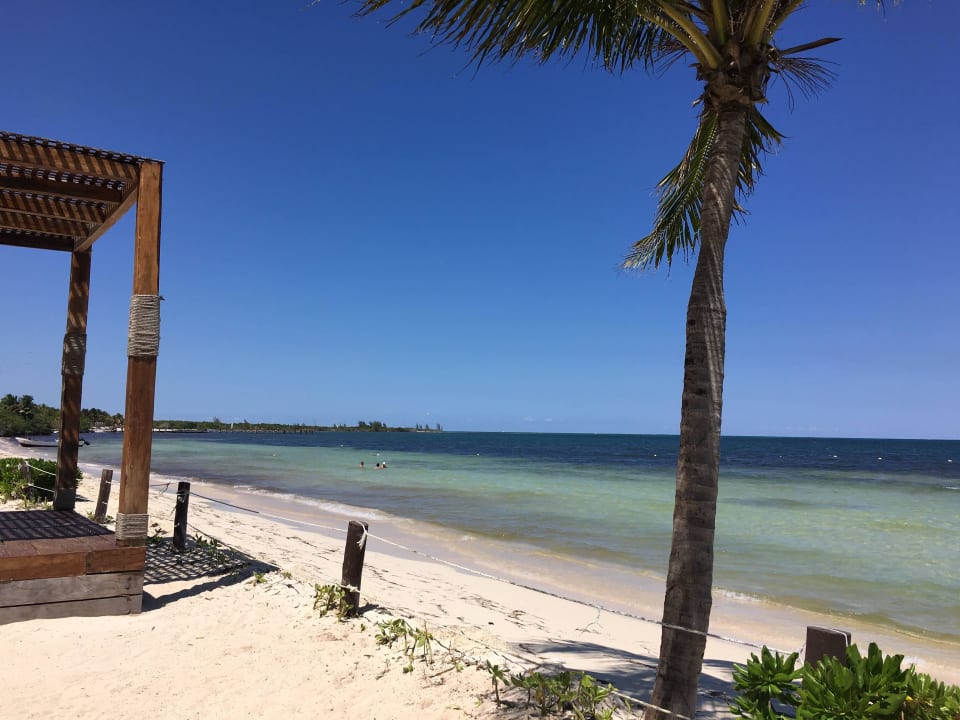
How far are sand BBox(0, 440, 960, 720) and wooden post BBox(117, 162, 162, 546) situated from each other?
2.93 ft

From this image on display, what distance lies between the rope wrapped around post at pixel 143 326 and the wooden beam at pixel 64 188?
4.77 ft

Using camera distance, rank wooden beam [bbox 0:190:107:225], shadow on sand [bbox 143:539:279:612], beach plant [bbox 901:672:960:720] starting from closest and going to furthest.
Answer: beach plant [bbox 901:672:960:720] < shadow on sand [bbox 143:539:279:612] < wooden beam [bbox 0:190:107:225]

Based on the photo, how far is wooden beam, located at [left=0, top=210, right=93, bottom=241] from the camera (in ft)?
24.1

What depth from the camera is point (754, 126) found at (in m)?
4.99

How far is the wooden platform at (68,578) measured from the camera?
5.15 metres

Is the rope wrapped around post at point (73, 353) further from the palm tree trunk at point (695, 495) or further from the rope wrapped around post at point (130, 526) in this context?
the palm tree trunk at point (695, 495)

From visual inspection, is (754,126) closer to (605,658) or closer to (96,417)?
(605,658)

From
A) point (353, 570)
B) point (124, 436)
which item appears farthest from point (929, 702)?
point (124, 436)

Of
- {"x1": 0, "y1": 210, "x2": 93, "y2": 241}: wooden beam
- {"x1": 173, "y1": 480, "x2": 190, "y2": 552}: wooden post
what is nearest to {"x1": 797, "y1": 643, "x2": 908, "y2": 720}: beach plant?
{"x1": 173, "y1": 480, "x2": 190, "y2": 552}: wooden post

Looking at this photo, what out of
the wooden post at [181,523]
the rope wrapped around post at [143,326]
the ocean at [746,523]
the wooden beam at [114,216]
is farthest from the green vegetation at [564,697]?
the ocean at [746,523]

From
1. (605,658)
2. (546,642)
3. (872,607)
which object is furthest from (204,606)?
(872,607)

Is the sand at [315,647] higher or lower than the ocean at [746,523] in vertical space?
higher

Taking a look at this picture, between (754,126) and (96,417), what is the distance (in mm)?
113383

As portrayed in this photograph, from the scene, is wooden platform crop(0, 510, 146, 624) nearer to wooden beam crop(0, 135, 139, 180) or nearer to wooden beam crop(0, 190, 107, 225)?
wooden beam crop(0, 135, 139, 180)
